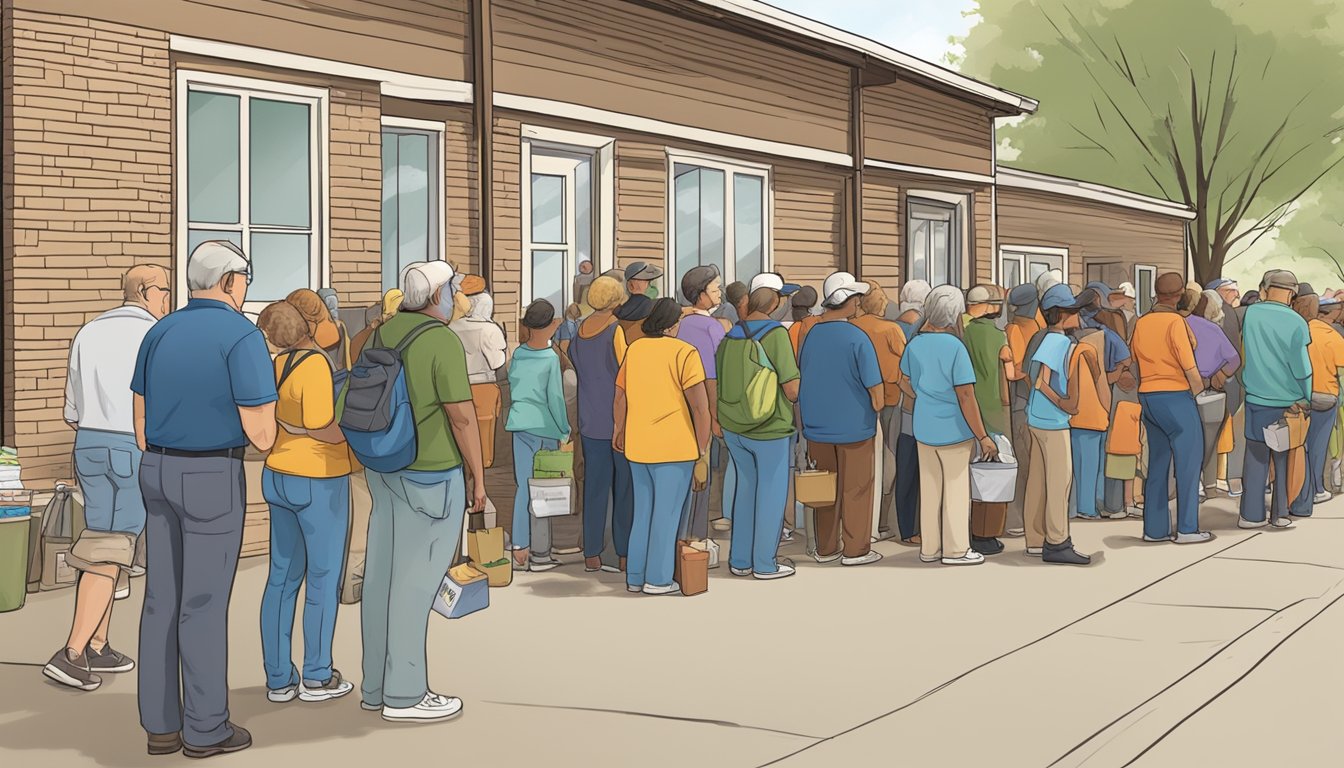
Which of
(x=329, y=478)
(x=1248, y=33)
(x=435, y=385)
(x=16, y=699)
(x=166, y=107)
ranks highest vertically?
(x=1248, y=33)

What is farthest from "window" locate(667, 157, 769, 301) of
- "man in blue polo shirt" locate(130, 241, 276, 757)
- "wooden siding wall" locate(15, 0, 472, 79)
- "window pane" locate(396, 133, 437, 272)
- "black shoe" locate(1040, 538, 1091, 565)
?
"man in blue polo shirt" locate(130, 241, 276, 757)

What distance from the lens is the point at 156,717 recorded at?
539cm

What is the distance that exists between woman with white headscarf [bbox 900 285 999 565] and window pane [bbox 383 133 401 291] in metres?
4.78

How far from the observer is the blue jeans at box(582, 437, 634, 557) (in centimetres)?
941

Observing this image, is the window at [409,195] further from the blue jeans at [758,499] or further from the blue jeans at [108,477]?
the blue jeans at [108,477]

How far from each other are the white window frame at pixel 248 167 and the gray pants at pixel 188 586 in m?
5.08

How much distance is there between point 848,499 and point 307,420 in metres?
4.87

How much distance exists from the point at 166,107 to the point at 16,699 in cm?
503

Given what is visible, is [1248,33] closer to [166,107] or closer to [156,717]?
[166,107]

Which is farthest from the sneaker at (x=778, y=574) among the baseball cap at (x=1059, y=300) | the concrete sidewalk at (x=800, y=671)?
the baseball cap at (x=1059, y=300)

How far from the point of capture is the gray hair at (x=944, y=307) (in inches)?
367

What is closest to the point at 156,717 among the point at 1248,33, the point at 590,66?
the point at 590,66

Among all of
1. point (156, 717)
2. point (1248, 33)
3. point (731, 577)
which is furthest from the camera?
point (1248, 33)

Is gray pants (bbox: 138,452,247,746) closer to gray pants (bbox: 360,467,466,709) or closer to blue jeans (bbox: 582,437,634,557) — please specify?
gray pants (bbox: 360,467,466,709)
